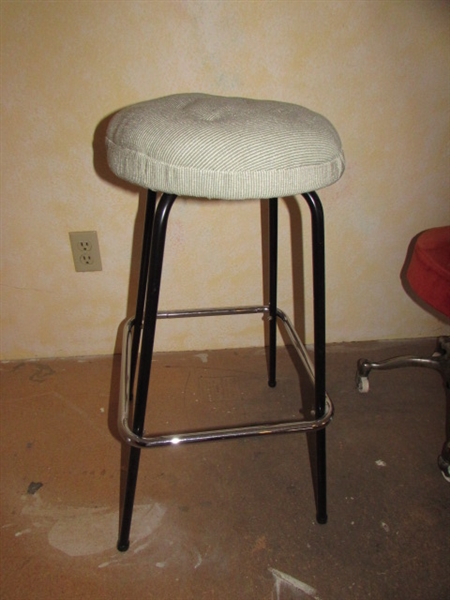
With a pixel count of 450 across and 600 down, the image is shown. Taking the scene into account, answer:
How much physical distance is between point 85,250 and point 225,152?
26.5 inches

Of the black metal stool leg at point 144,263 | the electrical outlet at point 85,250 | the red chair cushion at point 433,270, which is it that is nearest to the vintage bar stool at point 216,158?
the black metal stool leg at point 144,263

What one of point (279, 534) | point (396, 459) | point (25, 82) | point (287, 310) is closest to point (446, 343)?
point (396, 459)

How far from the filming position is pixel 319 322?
23.8 inches

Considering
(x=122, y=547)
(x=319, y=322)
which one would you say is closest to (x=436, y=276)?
(x=319, y=322)

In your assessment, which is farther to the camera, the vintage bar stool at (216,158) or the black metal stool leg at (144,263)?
the black metal stool leg at (144,263)

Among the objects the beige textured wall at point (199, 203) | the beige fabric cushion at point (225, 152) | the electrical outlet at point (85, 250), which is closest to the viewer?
the beige fabric cushion at point (225, 152)

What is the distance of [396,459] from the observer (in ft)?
2.87

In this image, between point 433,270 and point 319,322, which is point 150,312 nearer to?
point 319,322

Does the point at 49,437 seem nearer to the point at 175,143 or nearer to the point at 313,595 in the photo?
the point at 313,595

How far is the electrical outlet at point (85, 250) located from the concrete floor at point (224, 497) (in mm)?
294

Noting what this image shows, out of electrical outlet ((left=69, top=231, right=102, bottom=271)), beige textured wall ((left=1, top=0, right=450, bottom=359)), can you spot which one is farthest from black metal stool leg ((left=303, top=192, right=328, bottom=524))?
electrical outlet ((left=69, top=231, right=102, bottom=271))

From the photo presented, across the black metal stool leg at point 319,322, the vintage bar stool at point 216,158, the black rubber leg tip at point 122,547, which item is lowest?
the black rubber leg tip at point 122,547

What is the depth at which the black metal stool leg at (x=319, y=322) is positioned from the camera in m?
0.53

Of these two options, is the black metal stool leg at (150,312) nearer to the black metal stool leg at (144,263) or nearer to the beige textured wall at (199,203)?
the black metal stool leg at (144,263)
